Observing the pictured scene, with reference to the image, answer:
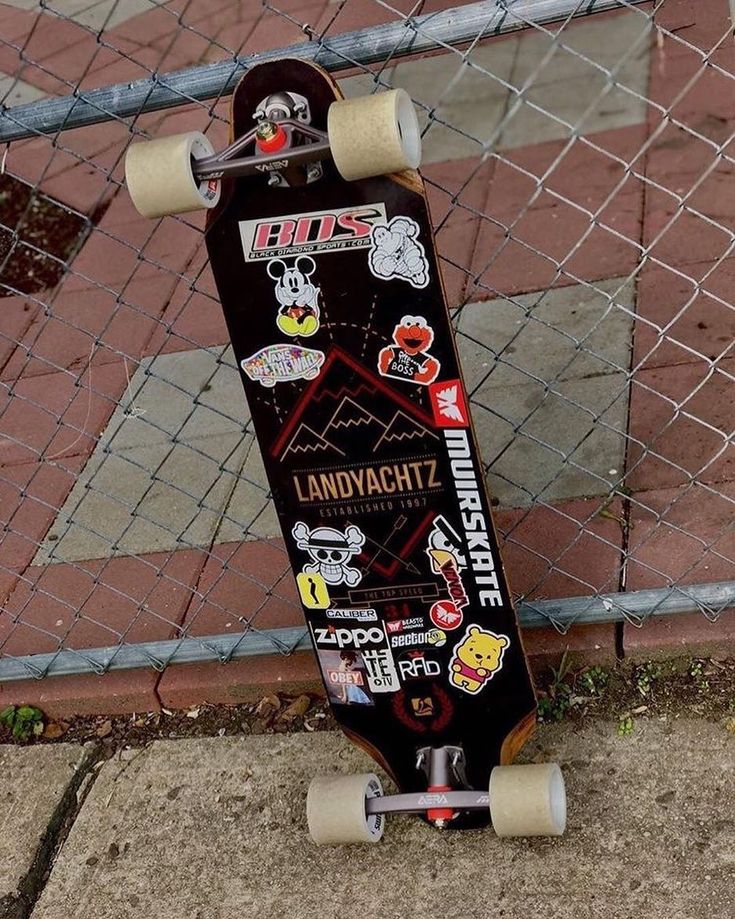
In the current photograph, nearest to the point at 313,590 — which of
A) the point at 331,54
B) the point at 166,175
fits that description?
the point at 166,175

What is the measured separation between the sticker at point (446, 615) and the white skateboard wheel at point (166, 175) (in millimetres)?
880

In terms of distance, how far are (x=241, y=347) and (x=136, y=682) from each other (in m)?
1.08

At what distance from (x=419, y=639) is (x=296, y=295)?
2.39ft

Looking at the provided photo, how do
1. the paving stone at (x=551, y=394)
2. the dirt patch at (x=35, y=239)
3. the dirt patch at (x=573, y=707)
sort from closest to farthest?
the dirt patch at (x=573, y=707)
the paving stone at (x=551, y=394)
the dirt patch at (x=35, y=239)

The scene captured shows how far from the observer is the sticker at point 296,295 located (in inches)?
76.4

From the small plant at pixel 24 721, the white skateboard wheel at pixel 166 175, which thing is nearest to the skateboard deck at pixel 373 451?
the white skateboard wheel at pixel 166 175

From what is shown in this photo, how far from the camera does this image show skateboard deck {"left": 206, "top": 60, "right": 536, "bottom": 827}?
74.2 inches

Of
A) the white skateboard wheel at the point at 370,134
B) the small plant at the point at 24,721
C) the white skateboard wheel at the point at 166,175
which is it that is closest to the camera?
the white skateboard wheel at the point at 370,134

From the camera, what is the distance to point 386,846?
2.29 metres

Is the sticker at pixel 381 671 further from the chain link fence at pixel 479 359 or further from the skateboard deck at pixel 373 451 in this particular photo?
the chain link fence at pixel 479 359

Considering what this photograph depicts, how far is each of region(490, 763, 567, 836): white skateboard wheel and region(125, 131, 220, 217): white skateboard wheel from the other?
1188 millimetres

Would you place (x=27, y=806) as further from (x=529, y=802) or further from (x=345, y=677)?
(x=529, y=802)

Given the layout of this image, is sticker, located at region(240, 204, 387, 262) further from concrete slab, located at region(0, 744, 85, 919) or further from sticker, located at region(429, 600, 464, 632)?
concrete slab, located at region(0, 744, 85, 919)

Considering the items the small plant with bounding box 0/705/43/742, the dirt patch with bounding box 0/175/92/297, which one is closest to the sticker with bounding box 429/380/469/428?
the small plant with bounding box 0/705/43/742
